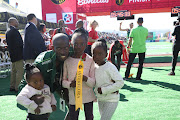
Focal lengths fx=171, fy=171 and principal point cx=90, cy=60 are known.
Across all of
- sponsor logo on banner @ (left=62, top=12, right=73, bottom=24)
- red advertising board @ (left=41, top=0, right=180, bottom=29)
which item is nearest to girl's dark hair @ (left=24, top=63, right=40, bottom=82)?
red advertising board @ (left=41, top=0, right=180, bottom=29)

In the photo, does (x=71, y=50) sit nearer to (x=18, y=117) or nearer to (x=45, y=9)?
(x=18, y=117)

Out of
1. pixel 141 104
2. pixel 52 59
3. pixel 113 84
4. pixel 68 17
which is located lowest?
pixel 141 104

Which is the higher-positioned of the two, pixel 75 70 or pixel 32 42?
pixel 32 42

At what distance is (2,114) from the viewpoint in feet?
10.2

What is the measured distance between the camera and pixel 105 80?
186 cm

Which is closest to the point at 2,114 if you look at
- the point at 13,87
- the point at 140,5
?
the point at 13,87

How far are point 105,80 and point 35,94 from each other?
742 mm

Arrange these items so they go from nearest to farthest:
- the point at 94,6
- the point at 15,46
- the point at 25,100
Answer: the point at 25,100, the point at 15,46, the point at 94,6

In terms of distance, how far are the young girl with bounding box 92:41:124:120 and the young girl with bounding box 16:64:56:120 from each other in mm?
563

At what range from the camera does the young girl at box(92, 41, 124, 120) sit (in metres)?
1.82

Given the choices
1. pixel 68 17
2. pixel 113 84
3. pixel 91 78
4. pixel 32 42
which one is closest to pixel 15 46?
pixel 32 42

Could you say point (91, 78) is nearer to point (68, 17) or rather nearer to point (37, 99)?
point (37, 99)

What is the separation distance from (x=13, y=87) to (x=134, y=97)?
3.24 metres

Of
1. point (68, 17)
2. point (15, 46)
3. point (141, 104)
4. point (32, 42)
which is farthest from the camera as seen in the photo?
point (68, 17)
